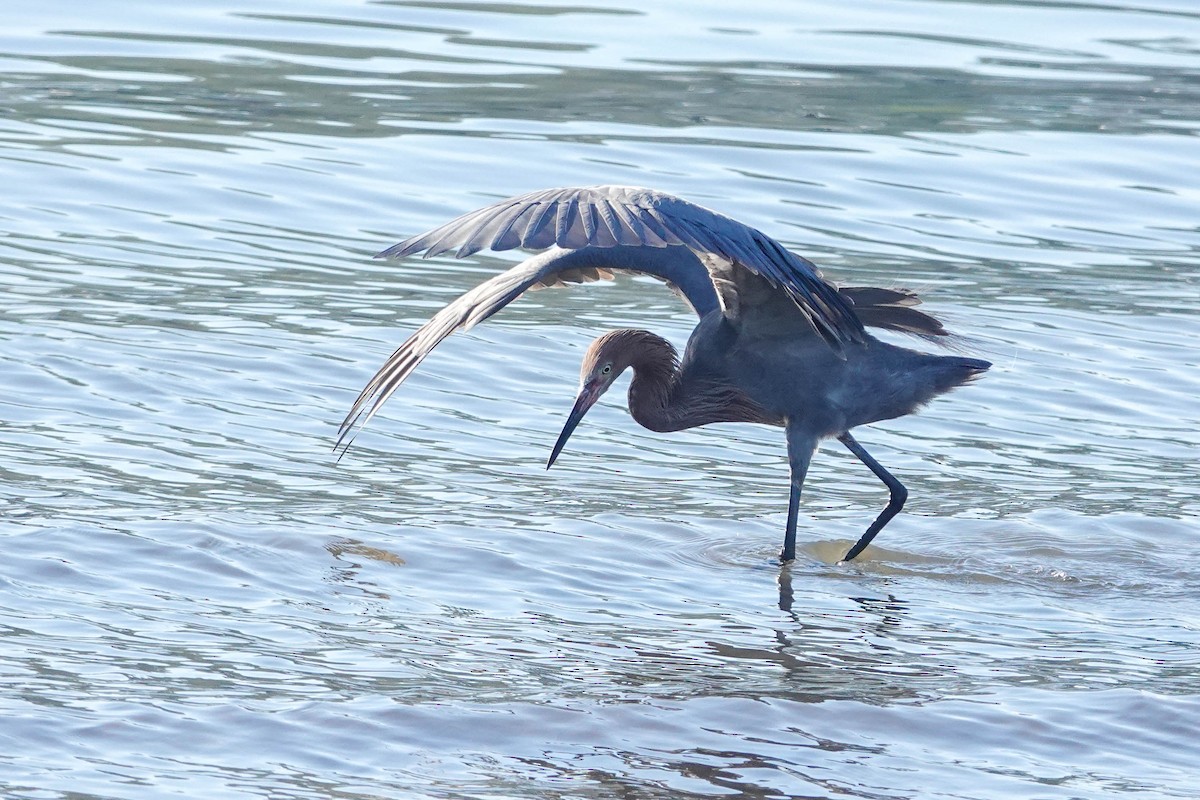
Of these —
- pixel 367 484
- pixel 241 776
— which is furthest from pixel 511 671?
pixel 367 484

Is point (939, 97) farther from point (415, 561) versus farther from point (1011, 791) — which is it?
point (1011, 791)

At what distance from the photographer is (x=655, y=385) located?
7.80m

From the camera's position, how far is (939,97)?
1662 cm

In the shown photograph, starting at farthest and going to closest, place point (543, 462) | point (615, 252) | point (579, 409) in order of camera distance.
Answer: point (543, 462)
point (579, 409)
point (615, 252)

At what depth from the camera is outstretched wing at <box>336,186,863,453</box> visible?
5.80 m

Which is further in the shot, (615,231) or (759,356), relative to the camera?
(759,356)

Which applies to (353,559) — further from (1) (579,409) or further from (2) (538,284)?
(2) (538,284)

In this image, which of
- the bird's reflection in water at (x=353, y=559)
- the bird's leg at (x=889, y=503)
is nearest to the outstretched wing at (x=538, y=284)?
the bird's reflection in water at (x=353, y=559)

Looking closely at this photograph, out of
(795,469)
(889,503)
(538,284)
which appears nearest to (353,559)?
(538,284)

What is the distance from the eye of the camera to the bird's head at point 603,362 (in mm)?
7535

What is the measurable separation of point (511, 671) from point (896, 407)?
A: 250cm

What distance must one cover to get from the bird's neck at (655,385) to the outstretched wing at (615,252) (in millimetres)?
279

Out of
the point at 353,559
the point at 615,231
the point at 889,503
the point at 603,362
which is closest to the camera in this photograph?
the point at 615,231

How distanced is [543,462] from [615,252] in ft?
4.59
